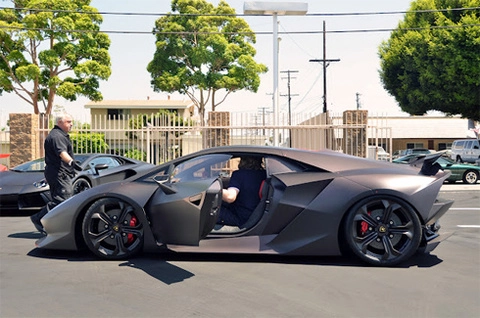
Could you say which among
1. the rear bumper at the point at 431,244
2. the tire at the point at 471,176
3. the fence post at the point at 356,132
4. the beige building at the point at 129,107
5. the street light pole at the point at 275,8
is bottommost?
the tire at the point at 471,176

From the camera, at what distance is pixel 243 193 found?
5.41 m

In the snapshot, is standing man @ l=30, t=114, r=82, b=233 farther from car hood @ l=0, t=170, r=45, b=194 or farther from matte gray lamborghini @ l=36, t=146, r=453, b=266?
car hood @ l=0, t=170, r=45, b=194

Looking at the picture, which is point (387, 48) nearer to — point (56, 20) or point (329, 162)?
point (56, 20)

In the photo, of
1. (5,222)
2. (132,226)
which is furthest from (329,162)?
(5,222)

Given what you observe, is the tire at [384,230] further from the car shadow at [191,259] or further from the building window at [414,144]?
the building window at [414,144]

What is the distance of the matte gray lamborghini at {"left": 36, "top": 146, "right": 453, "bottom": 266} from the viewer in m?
4.82

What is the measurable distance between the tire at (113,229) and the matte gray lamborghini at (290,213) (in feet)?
0.03

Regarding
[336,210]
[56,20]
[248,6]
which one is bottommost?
[336,210]

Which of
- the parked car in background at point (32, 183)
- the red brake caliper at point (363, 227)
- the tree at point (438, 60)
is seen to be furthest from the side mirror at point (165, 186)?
the tree at point (438, 60)

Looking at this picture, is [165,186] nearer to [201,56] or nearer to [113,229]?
[113,229]

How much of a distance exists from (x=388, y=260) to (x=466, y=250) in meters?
1.60

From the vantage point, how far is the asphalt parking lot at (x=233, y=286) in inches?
144

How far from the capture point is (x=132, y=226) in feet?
16.7

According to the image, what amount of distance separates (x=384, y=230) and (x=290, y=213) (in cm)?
91
